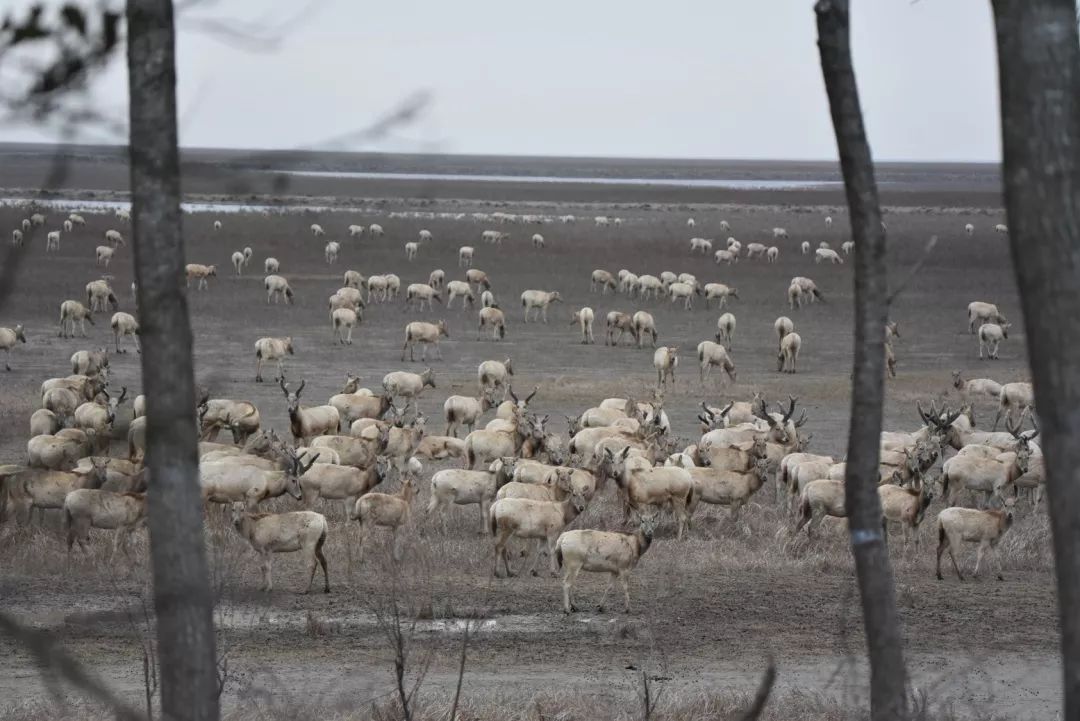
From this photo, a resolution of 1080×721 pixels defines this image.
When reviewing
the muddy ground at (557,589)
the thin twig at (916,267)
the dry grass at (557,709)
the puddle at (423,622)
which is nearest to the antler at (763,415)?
the muddy ground at (557,589)

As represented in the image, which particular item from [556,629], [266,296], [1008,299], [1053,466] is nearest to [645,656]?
[556,629]

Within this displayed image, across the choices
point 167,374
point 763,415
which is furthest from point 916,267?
point 763,415

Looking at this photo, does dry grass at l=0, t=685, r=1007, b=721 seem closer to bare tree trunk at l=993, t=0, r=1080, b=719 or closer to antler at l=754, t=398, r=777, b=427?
bare tree trunk at l=993, t=0, r=1080, b=719

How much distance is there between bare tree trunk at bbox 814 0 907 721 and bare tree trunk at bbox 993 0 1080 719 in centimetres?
178

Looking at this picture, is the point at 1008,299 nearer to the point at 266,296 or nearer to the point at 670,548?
the point at 266,296

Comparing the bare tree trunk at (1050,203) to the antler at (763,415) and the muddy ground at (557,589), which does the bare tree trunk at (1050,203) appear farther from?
the antler at (763,415)

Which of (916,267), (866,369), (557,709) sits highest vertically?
(916,267)

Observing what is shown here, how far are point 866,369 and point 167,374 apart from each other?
2813 mm

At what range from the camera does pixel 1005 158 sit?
4.12 metres

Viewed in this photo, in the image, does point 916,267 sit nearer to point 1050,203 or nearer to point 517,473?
point 1050,203

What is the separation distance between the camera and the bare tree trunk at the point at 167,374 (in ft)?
15.8

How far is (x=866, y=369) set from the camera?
6.02 m

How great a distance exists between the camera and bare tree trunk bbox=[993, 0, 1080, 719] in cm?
402

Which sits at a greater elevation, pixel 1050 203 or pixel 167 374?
pixel 1050 203
